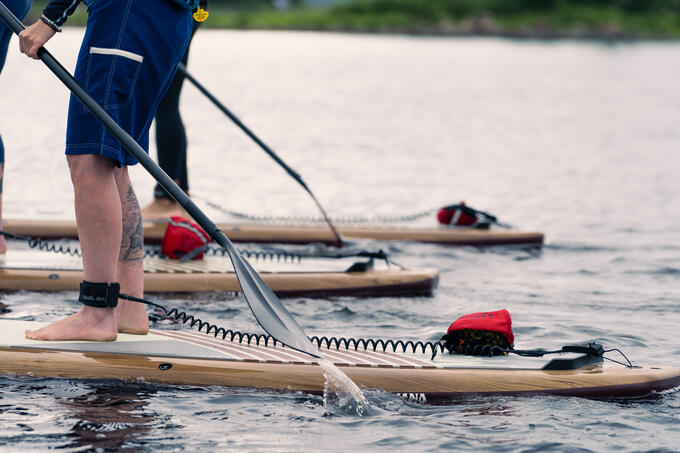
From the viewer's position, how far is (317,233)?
793cm

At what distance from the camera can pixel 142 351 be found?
442 cm

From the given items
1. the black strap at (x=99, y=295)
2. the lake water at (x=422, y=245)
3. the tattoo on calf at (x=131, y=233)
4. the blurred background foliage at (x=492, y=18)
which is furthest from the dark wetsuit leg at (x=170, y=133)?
the blurred background foliage at (x=492, y=18)

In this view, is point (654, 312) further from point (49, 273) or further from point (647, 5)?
point (647, 5)

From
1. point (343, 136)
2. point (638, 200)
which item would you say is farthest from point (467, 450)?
point (343, 136)

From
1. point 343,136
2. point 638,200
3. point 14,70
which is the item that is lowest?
point 638,200

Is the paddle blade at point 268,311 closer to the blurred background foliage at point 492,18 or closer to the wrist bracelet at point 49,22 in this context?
the wrist bracelet at point 49,22

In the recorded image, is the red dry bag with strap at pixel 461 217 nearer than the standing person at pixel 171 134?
No

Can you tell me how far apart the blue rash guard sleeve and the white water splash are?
5.22ft

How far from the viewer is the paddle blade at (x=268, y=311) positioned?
163 inches

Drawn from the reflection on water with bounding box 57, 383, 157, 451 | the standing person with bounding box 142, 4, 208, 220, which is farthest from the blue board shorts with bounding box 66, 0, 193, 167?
the standing person with bounding box 142, 4, 208, 220

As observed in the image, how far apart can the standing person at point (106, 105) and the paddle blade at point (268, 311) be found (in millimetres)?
463

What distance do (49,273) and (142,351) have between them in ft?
6.04

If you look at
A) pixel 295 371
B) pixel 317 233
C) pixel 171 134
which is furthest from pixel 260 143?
pixel 295 371

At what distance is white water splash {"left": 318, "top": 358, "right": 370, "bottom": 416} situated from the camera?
13.8 ft
